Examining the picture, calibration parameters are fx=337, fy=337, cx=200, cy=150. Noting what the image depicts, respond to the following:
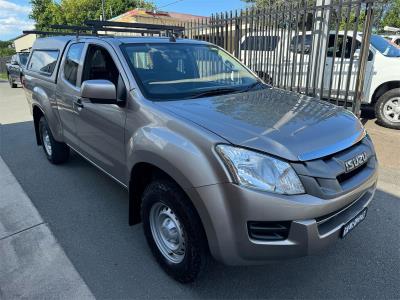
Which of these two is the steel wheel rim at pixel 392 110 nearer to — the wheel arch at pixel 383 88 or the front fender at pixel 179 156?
the wheel arch at pixel 383 88

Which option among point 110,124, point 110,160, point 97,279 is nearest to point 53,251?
point 97,279

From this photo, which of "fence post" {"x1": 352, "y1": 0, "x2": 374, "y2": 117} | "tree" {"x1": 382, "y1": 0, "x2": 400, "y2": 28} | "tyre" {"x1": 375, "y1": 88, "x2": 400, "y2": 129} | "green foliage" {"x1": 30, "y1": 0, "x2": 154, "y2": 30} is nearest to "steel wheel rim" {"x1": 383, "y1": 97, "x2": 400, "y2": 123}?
"tyre" {"x1": 375, "y1": 88, "x2": 400, "y2": 129}

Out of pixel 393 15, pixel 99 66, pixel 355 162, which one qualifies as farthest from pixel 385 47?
pixel 393 15

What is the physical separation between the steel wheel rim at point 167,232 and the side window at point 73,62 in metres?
2.01

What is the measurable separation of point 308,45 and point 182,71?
5208 millimetres

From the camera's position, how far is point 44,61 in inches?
193

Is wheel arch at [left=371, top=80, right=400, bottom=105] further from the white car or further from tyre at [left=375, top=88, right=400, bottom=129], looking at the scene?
tyre at [left=375, top=88, right=400, bottom=129]

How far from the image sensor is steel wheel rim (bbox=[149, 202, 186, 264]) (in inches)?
97.2

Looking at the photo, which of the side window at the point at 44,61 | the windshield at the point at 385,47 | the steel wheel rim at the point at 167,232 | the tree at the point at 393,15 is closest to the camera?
the steel wheel rim at the point at 167,232

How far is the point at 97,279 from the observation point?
2.64m

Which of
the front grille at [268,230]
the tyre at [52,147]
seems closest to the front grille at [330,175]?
the front grille at [268,230]

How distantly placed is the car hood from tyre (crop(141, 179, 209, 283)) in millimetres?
541

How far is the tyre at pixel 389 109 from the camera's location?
21.7 feet

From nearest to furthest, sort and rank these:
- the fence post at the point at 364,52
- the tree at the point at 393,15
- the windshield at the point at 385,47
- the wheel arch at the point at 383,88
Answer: the fence post at the point at 364,52, the wheel arch at the point at 383,88, the windshield at the point at 385,47, the tree at the point at 393,15
